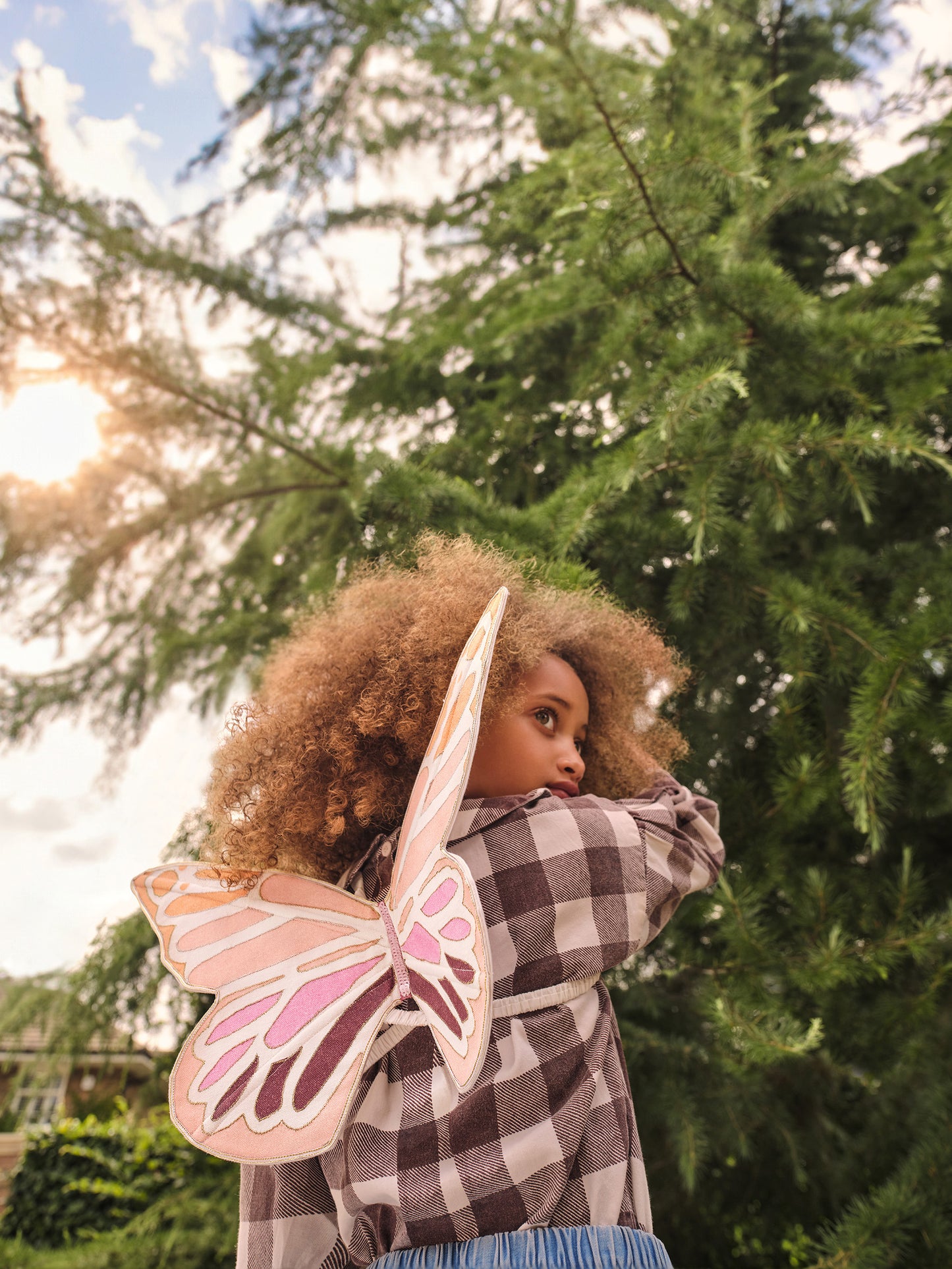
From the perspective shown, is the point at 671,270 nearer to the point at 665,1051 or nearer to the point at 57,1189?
the point at 665,1051

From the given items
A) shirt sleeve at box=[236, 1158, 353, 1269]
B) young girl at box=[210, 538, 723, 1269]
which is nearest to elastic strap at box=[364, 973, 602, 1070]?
young girl at box=[210, 538, 723, 1269]

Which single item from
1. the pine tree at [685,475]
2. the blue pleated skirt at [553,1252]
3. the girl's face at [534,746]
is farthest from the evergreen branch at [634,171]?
the blue pleated skirt at [553,1252]

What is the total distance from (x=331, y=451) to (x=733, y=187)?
1.33m

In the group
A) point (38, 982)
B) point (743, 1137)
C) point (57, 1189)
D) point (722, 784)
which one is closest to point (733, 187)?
point (722, 784)

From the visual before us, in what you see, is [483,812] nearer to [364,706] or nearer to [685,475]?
[364,706]

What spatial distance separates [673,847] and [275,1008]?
71 cm

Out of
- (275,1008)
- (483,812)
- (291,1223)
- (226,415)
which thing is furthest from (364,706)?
(226,415)

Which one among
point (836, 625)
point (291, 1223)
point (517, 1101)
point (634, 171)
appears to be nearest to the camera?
point (517, 1101)

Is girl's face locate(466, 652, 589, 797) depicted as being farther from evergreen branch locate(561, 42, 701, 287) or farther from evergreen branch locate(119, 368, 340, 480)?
evergreen branch locate(119, 368, 340, 480)

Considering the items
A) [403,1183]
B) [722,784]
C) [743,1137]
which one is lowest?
[743,1137]

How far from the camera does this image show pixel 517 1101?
3.86ft

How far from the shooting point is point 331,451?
→ 8.32ft

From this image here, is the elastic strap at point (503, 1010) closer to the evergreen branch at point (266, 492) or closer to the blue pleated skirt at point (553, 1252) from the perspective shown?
the blue pleated skirt at point (553, 1252)

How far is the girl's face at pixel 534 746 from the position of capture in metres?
1.49
